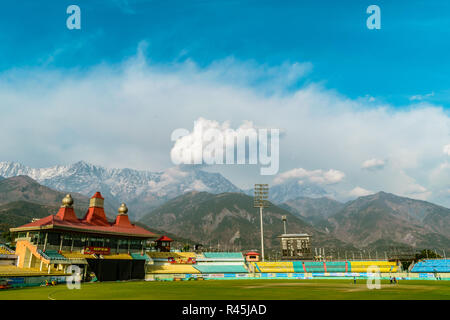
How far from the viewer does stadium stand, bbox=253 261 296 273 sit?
94144mm

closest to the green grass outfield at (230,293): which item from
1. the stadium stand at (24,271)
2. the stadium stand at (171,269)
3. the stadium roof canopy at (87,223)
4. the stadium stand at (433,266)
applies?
the stadium stand at (24,271)

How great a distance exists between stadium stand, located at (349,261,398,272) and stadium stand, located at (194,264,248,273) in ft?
109

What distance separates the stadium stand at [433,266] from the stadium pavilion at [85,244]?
7598 centimetres

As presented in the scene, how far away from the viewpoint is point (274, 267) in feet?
316

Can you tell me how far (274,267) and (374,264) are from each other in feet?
98.0

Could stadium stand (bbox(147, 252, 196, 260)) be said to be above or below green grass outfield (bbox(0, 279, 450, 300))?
above

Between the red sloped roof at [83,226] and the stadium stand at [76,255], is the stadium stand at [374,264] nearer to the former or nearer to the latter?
the red sloped roof at [83,226]

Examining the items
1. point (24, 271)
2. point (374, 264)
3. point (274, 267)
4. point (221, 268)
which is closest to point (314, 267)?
point (274, 267)

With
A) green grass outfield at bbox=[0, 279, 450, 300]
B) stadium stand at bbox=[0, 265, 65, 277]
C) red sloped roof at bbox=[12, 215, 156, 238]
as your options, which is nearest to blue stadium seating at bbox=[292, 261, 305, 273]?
green grass outfield at bbox=[0, 279, 450, 300]

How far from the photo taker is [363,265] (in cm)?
9362

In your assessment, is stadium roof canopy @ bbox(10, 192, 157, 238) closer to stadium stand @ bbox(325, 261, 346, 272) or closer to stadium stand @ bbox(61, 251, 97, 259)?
stadium stand @ bbox(61, 251, 97, 259)
